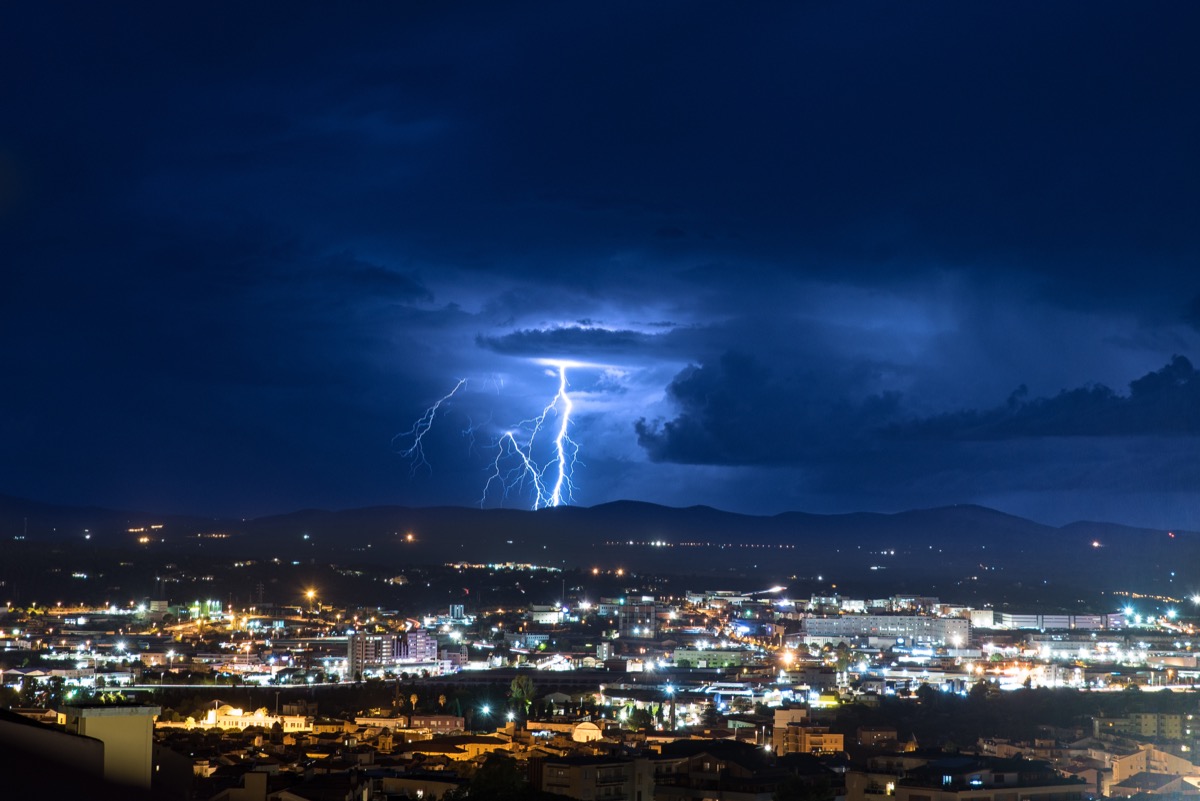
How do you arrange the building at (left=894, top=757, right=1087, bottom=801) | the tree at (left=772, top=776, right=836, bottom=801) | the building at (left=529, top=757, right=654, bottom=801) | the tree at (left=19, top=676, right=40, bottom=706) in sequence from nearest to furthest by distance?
the tree at (left=772, top=776, right=836, bottom=801) → the building at (left=894, top=757, right=1087, bottom=801) → the building at (left=529, top=757, right=654, bottom=801) → the tree at (left=19, top=676, right=40, bottom=706)

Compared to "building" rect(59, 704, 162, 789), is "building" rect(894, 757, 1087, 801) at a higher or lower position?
lower

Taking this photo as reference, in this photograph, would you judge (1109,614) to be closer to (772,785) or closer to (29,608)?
(29,608)

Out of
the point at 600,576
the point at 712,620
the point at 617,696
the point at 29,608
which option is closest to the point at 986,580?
the point at 600,576

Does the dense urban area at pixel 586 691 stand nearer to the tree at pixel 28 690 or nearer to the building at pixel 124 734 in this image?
the building at pixel 124 734

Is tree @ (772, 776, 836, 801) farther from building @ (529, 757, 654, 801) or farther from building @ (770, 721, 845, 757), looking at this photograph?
building @ (770, 721, 845, 757)

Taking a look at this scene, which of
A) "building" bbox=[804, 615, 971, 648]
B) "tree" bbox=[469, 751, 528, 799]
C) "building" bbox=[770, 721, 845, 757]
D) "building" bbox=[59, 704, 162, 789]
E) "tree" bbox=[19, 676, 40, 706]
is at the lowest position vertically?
"building" bbox=[770, 721, 845, 757]

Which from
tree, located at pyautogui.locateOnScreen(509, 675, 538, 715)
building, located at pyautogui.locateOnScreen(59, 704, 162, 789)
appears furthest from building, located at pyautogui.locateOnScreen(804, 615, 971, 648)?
building, located at pyautogui.locateOnScreen(59, 704, 162, 789)

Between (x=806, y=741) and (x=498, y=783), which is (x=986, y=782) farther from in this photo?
(x=806, y=741)

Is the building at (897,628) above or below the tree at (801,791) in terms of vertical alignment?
above

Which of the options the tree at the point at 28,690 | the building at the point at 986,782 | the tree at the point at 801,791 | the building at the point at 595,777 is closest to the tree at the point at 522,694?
the tree at the point at 28,690
